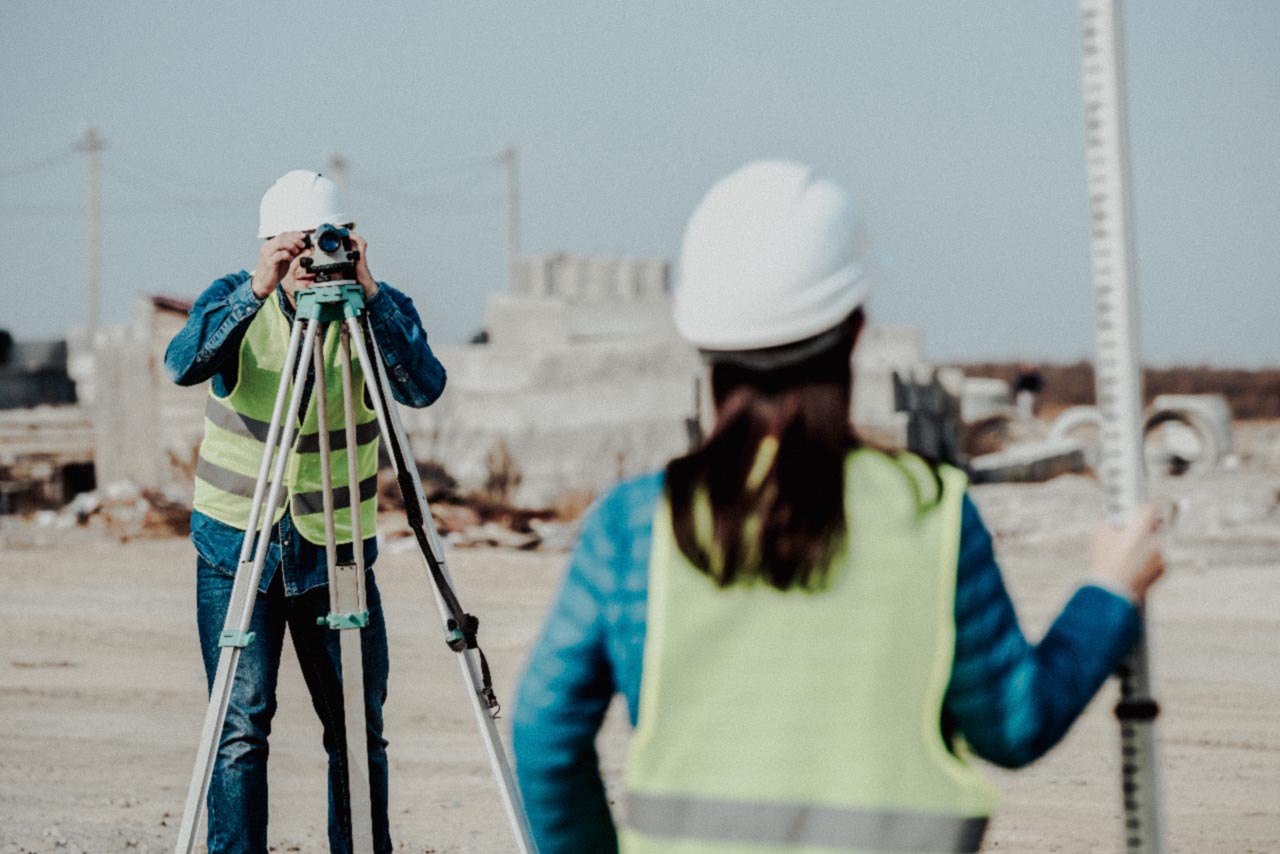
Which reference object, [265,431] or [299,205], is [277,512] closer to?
[265,431]

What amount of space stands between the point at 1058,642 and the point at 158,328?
19.9 metres

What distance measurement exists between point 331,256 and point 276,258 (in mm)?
139

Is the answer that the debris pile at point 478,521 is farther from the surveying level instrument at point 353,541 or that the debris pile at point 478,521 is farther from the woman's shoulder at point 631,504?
the woman's shoulder at point 631,504

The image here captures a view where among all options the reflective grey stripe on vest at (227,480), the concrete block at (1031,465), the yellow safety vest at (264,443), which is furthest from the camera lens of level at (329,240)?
the concrete block at (1031,465)

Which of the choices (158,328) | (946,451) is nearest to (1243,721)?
(946,451)

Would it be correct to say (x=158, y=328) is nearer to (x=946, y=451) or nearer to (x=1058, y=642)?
(x=946, y=451)

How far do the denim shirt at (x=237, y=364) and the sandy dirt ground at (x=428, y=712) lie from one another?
67.6 inches

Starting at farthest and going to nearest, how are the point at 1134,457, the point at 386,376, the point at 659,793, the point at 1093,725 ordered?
the point at 1093,725
the point at 386,376
the point at 1134,457
the point at 659,793

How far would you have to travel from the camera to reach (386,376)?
3.64 m

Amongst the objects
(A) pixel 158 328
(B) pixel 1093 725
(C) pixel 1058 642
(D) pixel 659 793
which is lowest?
(B) pixel 1093 725

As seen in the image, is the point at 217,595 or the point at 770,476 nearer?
the point at 770,476

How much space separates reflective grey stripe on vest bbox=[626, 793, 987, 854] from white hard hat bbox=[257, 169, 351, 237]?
95.1 inches

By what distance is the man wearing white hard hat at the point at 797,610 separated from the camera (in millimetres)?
1573

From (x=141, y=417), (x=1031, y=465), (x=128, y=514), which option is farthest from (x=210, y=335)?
(x=1031, y=465)
